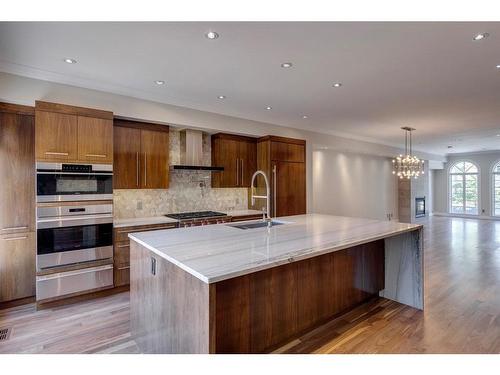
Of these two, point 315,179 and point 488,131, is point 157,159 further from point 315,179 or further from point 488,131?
point 488,131

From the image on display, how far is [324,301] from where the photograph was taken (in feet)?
8.16

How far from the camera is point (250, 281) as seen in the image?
1.88m

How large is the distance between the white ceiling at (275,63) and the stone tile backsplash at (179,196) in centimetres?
113

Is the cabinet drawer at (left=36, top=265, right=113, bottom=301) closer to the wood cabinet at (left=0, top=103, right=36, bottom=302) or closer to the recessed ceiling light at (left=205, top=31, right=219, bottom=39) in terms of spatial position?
the wood cabinet at (left=0, top=103, right=36, bottom=302)

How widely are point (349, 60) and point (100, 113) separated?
289cm

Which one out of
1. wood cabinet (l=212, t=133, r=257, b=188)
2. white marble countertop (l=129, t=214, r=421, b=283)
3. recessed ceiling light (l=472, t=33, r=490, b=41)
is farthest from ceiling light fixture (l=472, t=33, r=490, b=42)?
wood cabinet (l=212, t=133, r=257, b=188)

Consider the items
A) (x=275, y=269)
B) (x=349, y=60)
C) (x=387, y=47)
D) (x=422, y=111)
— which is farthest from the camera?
(x=422, y=111)

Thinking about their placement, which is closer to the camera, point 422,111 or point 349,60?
point 349,60

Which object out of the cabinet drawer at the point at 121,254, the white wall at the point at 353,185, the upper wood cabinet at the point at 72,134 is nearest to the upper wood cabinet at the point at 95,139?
the upper wood cabinet at the point at 72,134

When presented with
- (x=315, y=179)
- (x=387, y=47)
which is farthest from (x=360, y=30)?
(x=315, y=179)

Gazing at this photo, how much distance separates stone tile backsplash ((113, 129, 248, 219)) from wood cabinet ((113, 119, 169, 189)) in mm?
318

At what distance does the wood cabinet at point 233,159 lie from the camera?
4.76 metres

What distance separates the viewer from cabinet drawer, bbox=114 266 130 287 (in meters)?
3.35

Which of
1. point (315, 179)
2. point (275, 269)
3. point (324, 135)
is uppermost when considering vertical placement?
point (324, 135)
